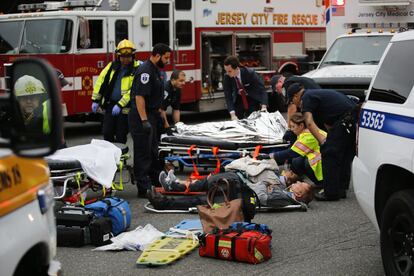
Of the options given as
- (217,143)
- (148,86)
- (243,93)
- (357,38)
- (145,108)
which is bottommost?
(217,143)

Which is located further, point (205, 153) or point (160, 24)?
point (160, 24)

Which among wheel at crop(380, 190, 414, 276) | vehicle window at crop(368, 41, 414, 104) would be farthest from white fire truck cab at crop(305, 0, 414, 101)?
wheel at crop(380, 190, 414, 276)

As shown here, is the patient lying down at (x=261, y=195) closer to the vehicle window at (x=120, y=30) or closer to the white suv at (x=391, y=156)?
the white suv at (x=391, y=156)

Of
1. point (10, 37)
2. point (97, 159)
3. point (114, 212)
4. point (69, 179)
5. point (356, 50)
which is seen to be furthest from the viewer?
point (10, 37)

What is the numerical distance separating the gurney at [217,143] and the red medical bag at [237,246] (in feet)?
11.4

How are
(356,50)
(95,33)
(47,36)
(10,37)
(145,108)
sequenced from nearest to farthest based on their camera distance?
(145,108), (356,50), (47,36), (95,33), (10,37)

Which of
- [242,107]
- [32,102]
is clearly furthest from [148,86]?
[242,107]

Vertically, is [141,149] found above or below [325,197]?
above

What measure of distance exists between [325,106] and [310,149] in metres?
0.70

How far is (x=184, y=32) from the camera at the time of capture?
55.3ft

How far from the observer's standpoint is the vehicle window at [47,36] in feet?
48.0

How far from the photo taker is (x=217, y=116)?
19547 mm

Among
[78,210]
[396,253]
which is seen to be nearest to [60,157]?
[78,210]

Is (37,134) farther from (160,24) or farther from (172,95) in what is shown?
(160,24)
